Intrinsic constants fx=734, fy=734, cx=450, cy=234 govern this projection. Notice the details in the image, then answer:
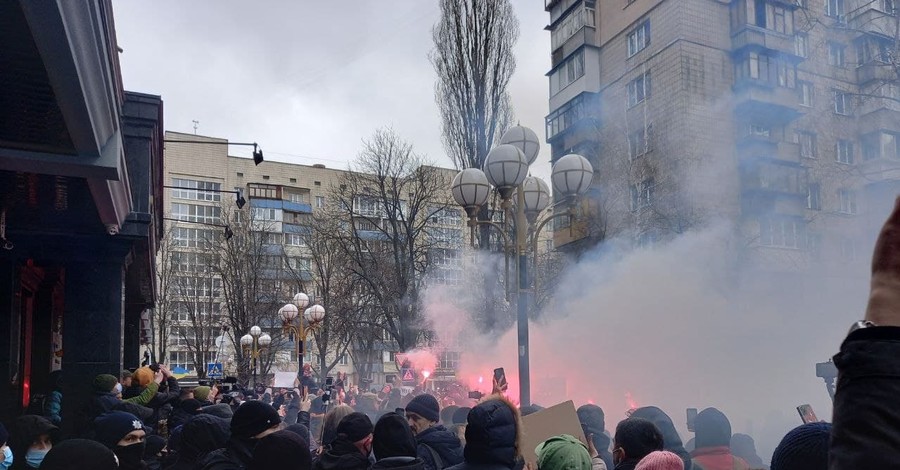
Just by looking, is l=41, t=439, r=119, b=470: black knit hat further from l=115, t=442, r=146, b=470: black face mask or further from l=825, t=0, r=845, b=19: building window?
l=825, t=0, r=845, b=19: building window

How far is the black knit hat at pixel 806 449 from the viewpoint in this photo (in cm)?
240

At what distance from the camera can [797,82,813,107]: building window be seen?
21.3 metres

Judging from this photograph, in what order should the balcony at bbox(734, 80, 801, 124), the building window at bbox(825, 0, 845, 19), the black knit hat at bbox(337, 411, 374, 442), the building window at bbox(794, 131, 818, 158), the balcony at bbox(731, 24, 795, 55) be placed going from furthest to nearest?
the balcony at bbox(731, 24, 795, 55)
the balcony at bbox(734, 80, 801, 124)
the building window at bbox(794, 131, 818, 158)
the building window at bbox(825, 0, 845, 19)
the black knit hat at bbox(337, 411, 374, 442)

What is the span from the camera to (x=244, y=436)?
4.06 metres

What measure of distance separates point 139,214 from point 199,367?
29.2 m

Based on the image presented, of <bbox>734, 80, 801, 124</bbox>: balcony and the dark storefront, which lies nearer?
the dark storefront

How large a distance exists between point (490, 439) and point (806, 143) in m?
21.1

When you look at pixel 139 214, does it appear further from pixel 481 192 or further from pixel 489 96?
pixel 489 96

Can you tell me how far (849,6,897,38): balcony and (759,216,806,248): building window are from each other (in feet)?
21.1

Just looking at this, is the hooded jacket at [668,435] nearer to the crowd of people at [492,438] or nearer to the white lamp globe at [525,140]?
the crowd of people at [492,438]

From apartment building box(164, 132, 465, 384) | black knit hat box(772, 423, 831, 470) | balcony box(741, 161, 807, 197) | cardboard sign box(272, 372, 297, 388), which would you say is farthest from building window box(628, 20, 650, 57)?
black knit hat box(772, 423, 831, 470)

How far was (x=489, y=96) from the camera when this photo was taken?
28.3 m

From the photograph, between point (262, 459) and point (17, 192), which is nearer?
point (262, 459)

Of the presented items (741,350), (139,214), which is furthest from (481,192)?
(741,350)
